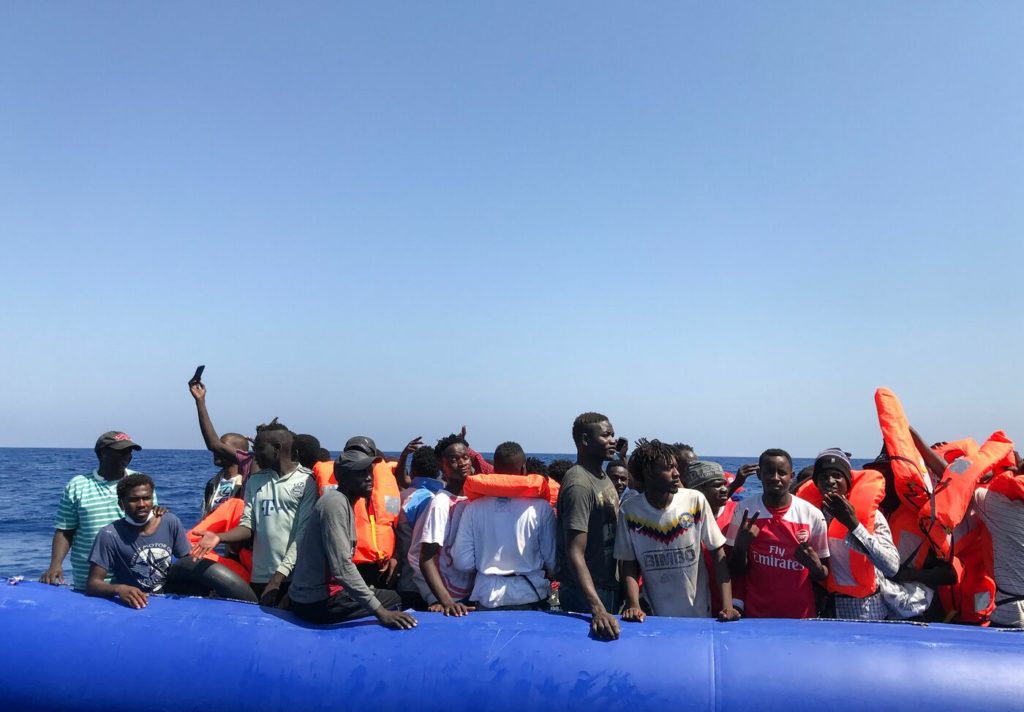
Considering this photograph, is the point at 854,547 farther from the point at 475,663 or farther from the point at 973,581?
the point at 475,663

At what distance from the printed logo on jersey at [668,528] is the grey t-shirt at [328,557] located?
1611 millimetres

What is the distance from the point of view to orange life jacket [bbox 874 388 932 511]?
5027 millimetres

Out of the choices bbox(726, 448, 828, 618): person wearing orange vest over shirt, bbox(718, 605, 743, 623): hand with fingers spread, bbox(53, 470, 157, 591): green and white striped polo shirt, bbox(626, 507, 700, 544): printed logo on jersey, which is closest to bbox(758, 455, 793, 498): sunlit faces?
bbox(726, 448, 828, 618): person wearing orange vest over shirt

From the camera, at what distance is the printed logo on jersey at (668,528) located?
456cm

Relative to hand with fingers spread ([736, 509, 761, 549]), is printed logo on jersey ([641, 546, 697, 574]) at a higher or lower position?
lower

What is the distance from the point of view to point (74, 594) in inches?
200

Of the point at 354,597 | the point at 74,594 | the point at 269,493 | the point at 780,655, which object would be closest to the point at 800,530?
the point at 780,655

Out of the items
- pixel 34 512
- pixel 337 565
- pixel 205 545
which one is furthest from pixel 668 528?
pixel 34 512

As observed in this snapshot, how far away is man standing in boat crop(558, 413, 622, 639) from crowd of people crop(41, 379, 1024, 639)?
1 cm

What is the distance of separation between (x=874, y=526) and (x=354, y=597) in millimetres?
3110

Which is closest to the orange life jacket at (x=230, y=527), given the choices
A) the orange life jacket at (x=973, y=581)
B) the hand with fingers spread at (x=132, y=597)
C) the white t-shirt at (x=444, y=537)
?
the hand with fingers spread at (x=132, y=597)

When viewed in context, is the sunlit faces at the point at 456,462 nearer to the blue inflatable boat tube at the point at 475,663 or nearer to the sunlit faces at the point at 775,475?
the blue inflatable boat tube at the point at 475,663

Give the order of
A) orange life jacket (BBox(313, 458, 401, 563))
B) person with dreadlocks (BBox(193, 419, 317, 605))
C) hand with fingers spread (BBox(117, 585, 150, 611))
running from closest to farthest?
hand with fingers spread (BBox(117, 585, 150, 611)), orange life jacket (BBox(313, 458, 401, 563)), person with dreadlocks (BBox(193, 419, 317, 605))

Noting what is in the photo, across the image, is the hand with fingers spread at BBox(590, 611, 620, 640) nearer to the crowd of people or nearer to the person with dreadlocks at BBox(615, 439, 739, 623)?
the crowd of people
